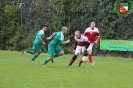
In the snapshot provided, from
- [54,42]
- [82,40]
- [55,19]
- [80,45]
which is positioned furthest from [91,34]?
[55,19]

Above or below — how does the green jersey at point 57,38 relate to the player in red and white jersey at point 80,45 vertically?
above

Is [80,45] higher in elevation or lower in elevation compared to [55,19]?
lower

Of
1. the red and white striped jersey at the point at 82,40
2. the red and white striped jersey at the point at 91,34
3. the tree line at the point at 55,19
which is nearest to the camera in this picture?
the red and white striped jersey at the point at 82,40

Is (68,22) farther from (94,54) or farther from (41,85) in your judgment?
(41,85)

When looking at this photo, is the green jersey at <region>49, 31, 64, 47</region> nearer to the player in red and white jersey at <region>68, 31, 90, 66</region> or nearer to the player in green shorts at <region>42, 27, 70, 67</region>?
the player in green shorts at <region>42, 27, 70, 67</region>

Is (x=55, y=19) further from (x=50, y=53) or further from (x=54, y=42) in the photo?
(x=50, y=53)

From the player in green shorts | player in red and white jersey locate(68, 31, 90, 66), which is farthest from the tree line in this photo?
Answer: the player in green shorts

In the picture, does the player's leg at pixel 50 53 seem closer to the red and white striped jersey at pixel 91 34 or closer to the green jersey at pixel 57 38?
the green jersey at pixel 57 38

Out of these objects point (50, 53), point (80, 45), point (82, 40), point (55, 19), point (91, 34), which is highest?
point (55, 19)

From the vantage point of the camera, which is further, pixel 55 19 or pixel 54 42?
pixel 55 19

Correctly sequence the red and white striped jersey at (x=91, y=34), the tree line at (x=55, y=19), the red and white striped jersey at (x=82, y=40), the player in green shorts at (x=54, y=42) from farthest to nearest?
1. the tree line at (x=55, y=19)
2. the red and white striped jersey at (x=91, y=34)
3. the red and white striped jersey at (x=82, y=40)
4. the player in green shorts at (x=54, y=42)

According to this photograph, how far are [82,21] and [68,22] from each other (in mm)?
1325

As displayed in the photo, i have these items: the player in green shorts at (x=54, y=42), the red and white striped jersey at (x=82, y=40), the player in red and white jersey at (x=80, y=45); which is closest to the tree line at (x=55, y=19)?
the player in red and white jersey at (x=80, y=45)

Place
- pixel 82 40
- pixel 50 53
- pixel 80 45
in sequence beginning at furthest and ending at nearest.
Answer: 1. pixel 80 45
2. pixel 82 40
3. pixel 50 53
